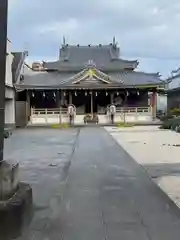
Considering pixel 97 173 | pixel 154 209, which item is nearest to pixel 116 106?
pixel 97 173

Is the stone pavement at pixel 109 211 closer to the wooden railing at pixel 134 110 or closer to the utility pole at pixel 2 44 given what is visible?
the utility pole at pixel 2 44

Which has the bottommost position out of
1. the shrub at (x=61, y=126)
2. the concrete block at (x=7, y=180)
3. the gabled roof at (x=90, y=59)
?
the shrub at (x=61, y=126)

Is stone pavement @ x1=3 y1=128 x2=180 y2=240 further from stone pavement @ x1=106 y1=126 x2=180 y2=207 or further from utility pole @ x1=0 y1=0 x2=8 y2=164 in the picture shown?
utility pole @ x1=0 y1=0 x2=8 y2=164

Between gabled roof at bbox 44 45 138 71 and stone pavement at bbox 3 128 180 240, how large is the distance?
34.2m

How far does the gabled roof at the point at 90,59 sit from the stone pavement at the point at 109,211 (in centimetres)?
3422

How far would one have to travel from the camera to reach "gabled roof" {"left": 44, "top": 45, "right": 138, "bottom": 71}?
1716 inches

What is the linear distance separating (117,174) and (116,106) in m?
29.6

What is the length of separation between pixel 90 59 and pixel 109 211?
135ft

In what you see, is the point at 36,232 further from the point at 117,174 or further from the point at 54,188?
the point at 117,174

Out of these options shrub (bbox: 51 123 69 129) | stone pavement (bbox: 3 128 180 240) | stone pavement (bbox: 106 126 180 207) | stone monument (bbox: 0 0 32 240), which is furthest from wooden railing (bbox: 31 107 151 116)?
stone monument (bbox: 0 0 32 240)

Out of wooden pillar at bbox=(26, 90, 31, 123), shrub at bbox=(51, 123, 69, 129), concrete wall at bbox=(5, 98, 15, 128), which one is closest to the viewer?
concrete wall at bbox=(5, 98, 15, 128)

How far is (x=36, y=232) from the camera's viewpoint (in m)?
5.07

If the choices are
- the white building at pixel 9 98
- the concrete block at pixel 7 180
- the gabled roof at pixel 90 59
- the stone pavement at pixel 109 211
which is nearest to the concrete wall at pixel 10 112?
the white building at pixel 9 98

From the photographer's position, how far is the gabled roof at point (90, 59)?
43.6 metres
